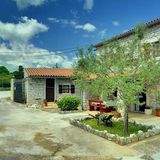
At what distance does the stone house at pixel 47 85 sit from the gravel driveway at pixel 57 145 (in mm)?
12745

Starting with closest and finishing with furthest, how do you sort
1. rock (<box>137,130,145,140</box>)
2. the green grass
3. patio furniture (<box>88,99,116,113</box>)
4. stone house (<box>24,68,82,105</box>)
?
1. rock (<box>137,130,145,140</box>)
2. the green grass
3. patio furniture (<box>88,99,116,113</box>)
4. stone house (<box>24,68,82,105</box>)

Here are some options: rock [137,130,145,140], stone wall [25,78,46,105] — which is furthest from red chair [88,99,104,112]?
rock [137,130,145,140]

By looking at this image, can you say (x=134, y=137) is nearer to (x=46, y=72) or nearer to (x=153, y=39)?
(x=153, y=39)

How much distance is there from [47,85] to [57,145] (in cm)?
1878

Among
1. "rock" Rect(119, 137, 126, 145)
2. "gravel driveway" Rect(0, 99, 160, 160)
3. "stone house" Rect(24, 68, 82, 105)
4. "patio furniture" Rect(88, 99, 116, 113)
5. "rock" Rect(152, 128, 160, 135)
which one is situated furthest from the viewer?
"stone house" Rect(24, 68, 82, 105)

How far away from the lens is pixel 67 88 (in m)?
32.2

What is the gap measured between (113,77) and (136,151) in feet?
13.0

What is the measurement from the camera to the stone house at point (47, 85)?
99.4 ft

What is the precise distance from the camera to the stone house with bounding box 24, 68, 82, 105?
3030cm

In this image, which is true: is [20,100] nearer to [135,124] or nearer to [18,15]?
[18,15]

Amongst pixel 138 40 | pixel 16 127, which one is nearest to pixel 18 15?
pixel 16 127

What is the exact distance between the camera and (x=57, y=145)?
1280 cm

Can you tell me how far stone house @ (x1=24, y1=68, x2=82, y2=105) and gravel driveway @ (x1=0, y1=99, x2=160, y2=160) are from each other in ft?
41.8

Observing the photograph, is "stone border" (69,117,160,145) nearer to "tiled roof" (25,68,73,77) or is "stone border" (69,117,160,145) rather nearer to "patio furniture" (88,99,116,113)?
"patio furniture" (88,99,116,113)
